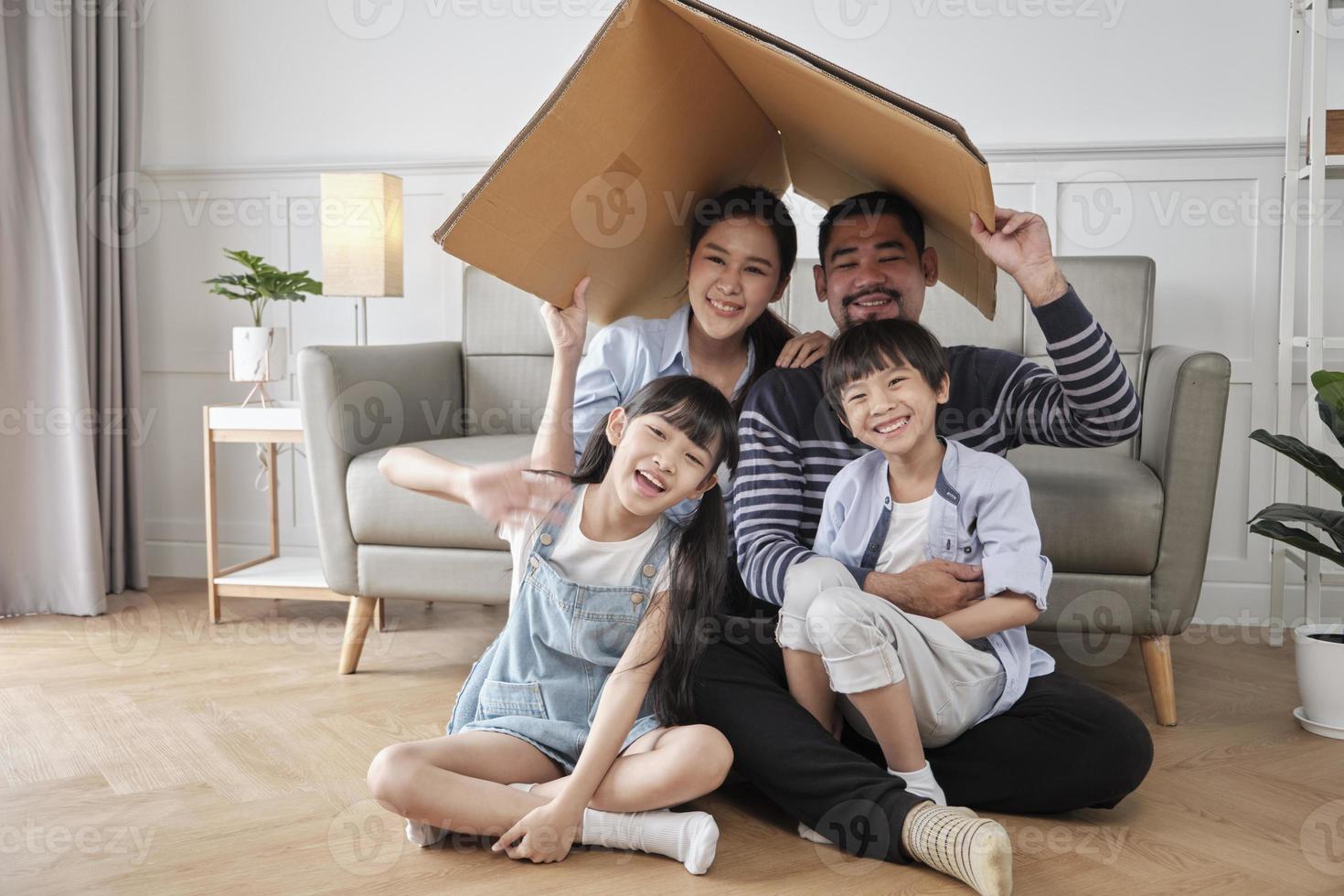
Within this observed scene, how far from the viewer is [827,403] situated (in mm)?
1485

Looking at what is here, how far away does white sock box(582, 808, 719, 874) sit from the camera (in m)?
1.23

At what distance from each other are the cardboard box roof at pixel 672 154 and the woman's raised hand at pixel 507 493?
0.22m

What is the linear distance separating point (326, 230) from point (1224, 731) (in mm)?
2159

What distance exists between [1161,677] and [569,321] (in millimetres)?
1166

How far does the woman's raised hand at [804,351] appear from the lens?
149cm

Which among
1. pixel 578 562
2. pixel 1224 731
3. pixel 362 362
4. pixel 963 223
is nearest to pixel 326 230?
pixel 362 362

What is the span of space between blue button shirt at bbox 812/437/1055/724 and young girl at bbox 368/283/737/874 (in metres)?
0.16

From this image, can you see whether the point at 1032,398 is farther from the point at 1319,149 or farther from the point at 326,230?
the point at 326,230
